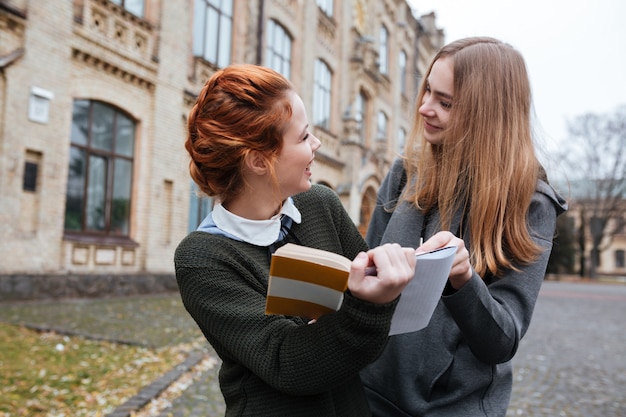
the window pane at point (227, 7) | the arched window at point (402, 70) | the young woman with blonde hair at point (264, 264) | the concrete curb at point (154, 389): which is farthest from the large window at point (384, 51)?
the young woman with blonde hair at point (264, 264)

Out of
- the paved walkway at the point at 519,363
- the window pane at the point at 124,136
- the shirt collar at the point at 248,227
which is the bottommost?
the paved walkway at the point at 519,363

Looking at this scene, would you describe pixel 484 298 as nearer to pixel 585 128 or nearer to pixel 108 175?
pixel 108 175

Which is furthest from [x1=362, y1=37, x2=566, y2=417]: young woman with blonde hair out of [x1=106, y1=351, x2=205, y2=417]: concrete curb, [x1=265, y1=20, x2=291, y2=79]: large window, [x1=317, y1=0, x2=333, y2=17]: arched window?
[x1=317, y1=0, x2=333, y2=17]: arched window

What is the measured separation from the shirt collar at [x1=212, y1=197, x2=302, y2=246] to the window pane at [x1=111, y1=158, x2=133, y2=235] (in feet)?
35.1

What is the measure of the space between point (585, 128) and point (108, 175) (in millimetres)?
44556

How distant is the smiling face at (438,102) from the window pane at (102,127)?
408 inches

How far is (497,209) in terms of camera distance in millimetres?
1601

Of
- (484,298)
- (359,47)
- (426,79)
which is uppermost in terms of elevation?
(359,47)

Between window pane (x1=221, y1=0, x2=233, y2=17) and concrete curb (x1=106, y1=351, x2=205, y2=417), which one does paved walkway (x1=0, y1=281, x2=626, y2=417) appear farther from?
window pane (x1=221, y1=0, x2=233, y2=17)

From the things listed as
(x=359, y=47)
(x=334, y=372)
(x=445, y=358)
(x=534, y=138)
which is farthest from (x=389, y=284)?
(x=359, y=47)

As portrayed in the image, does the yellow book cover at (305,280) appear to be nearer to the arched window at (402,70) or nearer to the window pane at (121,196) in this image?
the window pane at (121,196)

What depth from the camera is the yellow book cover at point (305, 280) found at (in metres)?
1.06

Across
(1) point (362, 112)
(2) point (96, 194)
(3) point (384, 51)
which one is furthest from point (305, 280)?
(3) point (384, 51)

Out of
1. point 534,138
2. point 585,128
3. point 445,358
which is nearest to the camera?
point 445,358
